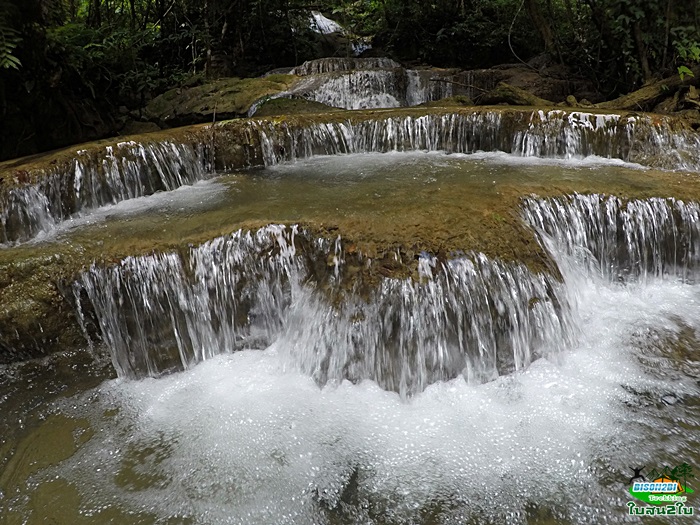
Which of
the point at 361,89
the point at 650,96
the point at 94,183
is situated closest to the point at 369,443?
the point at 94,183

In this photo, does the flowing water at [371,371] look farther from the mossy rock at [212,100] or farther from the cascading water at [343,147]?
the mossy rock at [212,100]

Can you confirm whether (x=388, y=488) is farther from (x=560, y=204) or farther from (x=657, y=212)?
(x=657, y=212)

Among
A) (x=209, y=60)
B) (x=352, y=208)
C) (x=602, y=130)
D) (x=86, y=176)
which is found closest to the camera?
(x=352, y=208)

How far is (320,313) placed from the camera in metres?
3.42

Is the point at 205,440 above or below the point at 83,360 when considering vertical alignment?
below

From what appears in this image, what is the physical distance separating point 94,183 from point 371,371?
385 centimetres

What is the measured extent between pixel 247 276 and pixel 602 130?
15.9 feet

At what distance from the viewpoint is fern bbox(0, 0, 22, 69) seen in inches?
221

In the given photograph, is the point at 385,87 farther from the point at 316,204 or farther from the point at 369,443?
the point at 369,443

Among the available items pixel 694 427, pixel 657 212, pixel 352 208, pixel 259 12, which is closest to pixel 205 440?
pixel 352 208

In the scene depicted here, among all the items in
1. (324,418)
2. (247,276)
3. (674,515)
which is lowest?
(674,515)

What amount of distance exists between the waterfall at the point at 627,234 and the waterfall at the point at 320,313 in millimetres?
792

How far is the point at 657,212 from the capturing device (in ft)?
13.9

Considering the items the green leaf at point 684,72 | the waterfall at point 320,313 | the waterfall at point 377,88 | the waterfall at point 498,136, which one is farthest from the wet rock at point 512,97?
the waterfall at point 320,313
